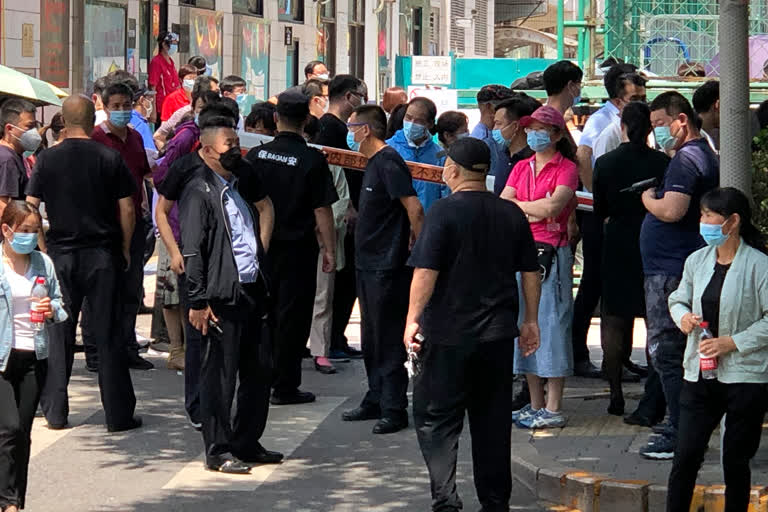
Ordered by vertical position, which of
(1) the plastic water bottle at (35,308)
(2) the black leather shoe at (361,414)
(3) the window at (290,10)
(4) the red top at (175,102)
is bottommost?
(2) the black leather shoe at (361,414)

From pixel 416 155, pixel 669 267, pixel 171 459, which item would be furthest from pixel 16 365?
pixel 416 155

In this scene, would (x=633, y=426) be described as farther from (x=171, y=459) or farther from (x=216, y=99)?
(x=216, y=99)

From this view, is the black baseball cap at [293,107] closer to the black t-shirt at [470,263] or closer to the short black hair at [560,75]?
the short black hair at [560,75]

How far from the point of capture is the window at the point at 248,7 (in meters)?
28.8

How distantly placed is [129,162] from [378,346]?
2.41 m

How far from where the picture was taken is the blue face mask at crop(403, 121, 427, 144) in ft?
34.4

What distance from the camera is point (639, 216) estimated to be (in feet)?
30.9

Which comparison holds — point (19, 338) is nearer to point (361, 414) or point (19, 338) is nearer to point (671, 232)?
point (361, 414)

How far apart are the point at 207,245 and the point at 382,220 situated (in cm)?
148

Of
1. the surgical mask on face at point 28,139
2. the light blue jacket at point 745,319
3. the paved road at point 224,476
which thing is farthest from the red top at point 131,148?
the light blue jacket at point 745,319

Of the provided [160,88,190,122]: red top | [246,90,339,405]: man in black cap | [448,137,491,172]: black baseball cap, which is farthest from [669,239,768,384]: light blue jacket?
[160,88,190,122]: red top

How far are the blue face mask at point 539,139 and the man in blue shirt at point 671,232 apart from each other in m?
0.91

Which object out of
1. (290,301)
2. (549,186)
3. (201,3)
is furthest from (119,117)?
(201,3)

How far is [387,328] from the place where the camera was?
31.7 feet
